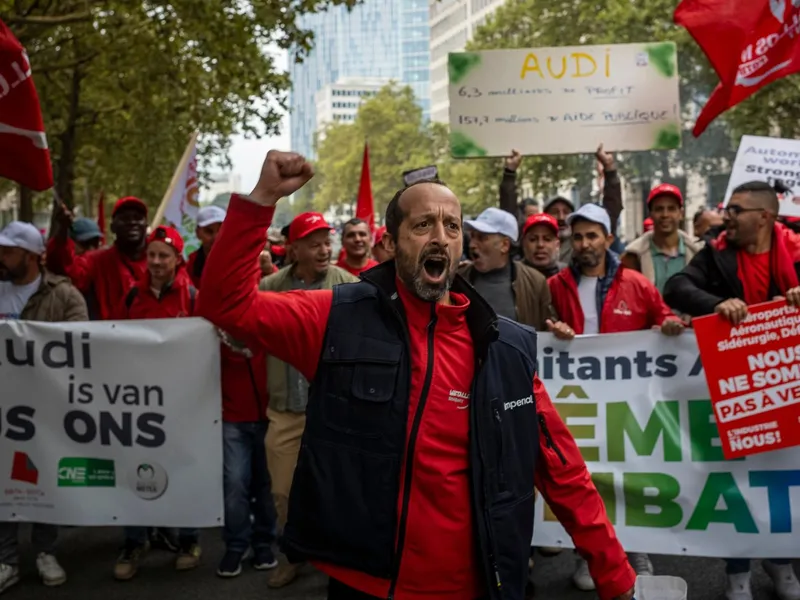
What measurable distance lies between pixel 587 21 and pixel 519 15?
585 centimetres


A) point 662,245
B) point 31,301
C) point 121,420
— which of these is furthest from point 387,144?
point 121,420

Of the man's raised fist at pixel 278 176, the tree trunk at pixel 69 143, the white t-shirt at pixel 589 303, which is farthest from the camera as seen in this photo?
the tree trunk at pixel 69 143

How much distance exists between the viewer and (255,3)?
505 inches

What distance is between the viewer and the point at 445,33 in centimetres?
13500

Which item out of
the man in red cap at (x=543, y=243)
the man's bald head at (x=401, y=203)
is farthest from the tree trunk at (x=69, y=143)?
the man's bald head at (x=401, y=203)

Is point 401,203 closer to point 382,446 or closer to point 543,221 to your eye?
point 382,446

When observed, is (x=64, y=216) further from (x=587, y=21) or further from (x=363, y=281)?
(x=587, y=21)

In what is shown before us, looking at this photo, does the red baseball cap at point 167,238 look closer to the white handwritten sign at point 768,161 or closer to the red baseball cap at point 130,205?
the red baseball cap at point 130,205

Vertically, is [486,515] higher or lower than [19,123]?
lower

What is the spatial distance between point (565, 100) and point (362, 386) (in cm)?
615

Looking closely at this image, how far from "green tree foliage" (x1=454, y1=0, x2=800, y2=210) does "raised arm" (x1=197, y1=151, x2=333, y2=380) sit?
24.2 meters

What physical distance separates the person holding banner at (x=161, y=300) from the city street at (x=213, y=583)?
0.10 metres

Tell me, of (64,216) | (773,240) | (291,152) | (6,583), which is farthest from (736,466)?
(64,216)

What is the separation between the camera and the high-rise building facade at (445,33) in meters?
122
